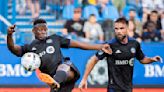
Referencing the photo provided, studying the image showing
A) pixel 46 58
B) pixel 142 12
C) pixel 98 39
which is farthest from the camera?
pixel 142 12

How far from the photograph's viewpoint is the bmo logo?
16062mm

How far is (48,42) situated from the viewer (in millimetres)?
9031

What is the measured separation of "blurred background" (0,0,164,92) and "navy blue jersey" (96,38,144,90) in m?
5.97

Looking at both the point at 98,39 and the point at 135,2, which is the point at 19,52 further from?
the point at 135,2

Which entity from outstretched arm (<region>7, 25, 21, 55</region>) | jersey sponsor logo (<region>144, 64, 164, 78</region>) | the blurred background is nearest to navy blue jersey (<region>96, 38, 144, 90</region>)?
outstretched arm (<region>7, 25, 21, 55</region>)

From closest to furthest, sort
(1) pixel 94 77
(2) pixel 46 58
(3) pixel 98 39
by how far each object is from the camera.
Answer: (2) pixel 46 58 < (1) pixel 94 77 < (3) pixel 98 39

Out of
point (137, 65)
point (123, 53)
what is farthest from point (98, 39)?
point (123, 53)

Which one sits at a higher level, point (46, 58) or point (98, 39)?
point (46, 58)

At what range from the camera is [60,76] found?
28.1 feet

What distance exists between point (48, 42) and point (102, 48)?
2.69 ft

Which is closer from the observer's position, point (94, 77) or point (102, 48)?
point (102, 48)

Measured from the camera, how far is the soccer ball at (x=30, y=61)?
336 inches

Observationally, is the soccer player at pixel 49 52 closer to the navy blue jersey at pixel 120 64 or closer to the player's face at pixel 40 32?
the player's face at pixel 40 32

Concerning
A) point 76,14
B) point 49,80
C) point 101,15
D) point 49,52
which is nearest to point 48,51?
point 49,52
